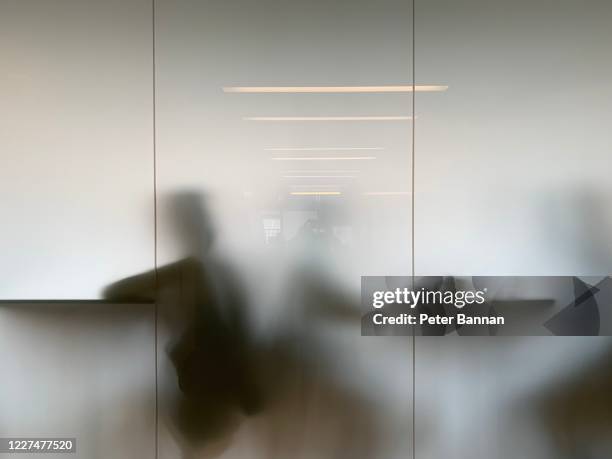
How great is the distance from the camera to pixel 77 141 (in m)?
1.50

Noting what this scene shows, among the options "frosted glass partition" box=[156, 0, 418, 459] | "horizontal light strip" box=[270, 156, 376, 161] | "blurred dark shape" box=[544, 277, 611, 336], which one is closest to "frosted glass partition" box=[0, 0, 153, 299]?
"frosted glass partition" box=[156, 0, 418, 459]

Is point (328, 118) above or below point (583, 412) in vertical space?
above

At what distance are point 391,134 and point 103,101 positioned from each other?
1135mm

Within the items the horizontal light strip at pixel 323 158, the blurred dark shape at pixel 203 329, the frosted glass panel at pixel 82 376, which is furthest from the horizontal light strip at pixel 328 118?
the frosted glass panel at pixel 82 376

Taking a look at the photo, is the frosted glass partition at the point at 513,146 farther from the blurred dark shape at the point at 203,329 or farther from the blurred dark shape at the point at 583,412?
the blurred dark shape at the point at 203,329

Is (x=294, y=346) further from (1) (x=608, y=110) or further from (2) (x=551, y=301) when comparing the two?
(1) (x=608, y=110)

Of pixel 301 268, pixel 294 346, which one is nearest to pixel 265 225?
pixel 301 268

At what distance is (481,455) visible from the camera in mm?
1482

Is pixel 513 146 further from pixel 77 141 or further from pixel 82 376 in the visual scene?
pixel 82 376

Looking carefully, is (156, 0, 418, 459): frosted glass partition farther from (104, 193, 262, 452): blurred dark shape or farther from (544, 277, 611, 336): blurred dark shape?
(544, 277, 611, 336): blurred dark shape

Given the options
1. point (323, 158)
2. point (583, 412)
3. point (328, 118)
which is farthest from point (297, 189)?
point (583, 412)

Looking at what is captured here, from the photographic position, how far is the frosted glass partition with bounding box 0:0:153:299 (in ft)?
4.89

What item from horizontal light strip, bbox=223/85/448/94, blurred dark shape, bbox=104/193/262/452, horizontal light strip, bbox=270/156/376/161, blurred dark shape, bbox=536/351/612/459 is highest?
horizontal light strip, bbox=223/85/448/94

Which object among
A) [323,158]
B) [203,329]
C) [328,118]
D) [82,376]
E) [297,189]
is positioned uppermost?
[328,118]
